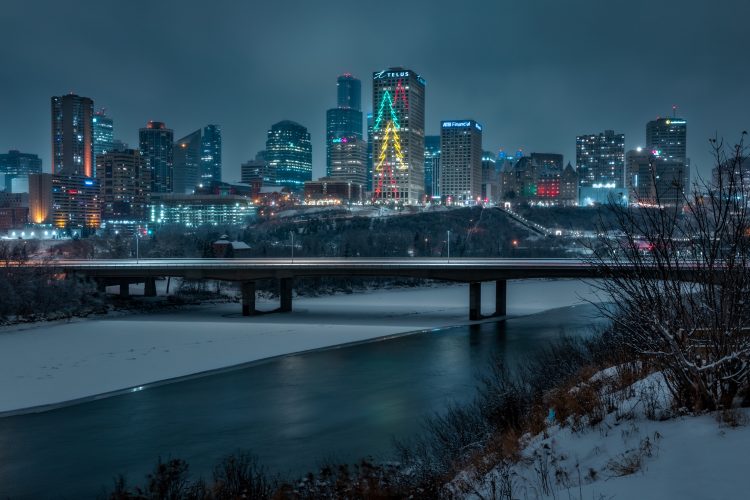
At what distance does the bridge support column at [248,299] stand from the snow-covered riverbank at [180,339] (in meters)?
1.40

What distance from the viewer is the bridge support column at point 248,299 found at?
57.5 m

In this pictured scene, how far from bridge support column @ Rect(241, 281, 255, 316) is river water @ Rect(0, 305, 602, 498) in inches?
857

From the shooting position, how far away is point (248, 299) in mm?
57875

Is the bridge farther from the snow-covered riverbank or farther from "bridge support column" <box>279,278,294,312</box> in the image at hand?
the snow-covered riverbank

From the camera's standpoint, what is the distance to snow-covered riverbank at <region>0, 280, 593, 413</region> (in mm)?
29984

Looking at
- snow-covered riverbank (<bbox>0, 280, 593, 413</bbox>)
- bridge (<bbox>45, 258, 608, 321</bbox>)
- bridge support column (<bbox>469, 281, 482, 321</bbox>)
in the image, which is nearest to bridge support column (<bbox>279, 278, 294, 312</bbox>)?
bridge (<bbox>45, 258, 608, 321</bbox>)

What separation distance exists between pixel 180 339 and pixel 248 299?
15.4 m

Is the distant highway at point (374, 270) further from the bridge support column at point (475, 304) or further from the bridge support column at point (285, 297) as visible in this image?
the bridge support column at point (285, 297)

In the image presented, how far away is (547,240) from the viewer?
15688cm

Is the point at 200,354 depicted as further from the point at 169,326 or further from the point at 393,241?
the point at 393,241

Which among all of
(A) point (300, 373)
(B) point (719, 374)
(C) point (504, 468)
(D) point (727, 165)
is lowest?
(A) point (300, 373)

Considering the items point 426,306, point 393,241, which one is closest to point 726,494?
point 426,306

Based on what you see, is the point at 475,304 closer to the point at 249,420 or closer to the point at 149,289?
the point at 249,420

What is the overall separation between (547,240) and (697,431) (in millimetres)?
153342
